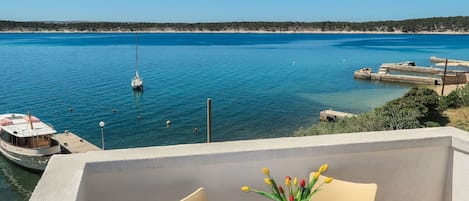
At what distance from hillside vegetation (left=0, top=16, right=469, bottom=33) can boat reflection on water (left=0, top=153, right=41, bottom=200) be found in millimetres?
148449

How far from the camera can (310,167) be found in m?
2.48

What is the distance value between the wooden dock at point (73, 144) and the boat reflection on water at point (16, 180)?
1.45 meters

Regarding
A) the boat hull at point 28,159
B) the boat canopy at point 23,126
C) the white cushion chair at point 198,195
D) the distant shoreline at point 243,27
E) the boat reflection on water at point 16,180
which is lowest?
the boat reflection on water at point 16,180

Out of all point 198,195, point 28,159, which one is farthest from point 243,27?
point 198,195

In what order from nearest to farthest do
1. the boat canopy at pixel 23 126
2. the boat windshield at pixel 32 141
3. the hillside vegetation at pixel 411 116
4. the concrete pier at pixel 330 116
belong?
the hillside vegetation at pixel 411 116
the boat windshield at pixel 32 141
the boat canopy at pixel 23 126
the concrete pier at pixel 330 116

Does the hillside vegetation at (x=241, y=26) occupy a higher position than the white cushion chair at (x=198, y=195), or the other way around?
the hillside vegetation at (x=241, y=26)

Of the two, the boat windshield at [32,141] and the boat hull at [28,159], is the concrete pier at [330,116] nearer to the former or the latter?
the boat hull at [28,159]

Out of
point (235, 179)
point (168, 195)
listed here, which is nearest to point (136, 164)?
point (168, 195)

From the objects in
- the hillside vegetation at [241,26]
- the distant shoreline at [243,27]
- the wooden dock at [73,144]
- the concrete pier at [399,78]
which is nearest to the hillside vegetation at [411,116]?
the wooden dock at [73,144]

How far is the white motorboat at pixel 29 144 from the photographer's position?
13.8 m

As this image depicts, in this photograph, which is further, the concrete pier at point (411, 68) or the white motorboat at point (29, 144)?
the concrete pier at point (411, 68)

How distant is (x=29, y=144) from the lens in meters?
14.1

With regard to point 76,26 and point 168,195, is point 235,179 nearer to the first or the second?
point 168,195

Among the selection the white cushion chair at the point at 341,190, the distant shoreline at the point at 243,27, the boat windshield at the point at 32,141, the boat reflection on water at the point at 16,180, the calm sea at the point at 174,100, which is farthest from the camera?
the distant shoreline at the point at 243,27
